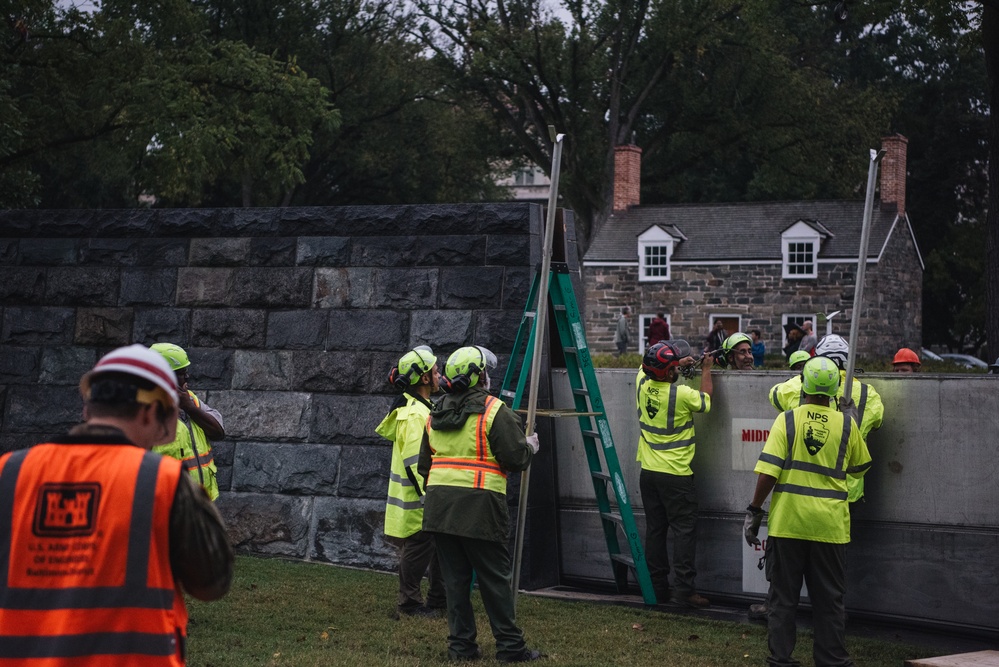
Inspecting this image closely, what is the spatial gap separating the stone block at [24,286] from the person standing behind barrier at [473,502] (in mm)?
5795

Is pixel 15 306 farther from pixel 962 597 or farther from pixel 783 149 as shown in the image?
pixel 783 149

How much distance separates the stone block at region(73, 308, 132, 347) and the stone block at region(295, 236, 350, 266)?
5.79ft

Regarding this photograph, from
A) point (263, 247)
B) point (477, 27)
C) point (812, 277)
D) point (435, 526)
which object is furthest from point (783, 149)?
point (435, 526)

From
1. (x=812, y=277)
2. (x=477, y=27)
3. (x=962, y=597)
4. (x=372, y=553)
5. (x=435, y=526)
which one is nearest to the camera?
(x=435, y=526)

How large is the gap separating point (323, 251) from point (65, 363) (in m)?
2.74

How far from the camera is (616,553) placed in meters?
9.73

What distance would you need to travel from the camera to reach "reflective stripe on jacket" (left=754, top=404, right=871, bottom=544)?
712 cm

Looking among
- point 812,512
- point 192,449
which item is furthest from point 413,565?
point 812,512

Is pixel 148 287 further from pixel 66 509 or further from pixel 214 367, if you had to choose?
pixel 66 509

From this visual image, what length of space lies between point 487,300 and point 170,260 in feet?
10.3

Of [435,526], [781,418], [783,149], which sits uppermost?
[783,149]

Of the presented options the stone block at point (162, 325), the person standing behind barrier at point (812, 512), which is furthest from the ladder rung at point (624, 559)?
the stone block at point (162, 325)

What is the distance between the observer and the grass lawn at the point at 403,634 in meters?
7.23

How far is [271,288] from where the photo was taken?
35.9 ft
